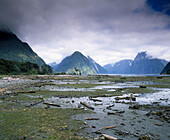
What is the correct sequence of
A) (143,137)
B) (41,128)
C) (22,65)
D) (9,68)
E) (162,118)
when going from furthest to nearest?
(22,65), (9,68), (162,118), (41,128), (143,137)

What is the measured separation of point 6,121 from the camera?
8789 mm

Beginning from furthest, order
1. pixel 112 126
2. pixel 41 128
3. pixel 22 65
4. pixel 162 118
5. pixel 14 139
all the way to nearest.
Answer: pixel 22 65, pixel 162 118, pixel 112 126, pixel 41 128, pixel 14 139

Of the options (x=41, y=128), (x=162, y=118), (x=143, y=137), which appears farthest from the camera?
(x=162, y=118)

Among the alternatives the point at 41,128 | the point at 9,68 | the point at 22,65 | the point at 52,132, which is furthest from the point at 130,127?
the point at 22,65

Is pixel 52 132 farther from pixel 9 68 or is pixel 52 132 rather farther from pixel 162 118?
pixel 9 68

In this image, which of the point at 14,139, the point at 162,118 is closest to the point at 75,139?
the point at 14,139

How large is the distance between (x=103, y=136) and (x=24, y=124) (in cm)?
619

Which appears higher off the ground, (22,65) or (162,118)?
(22,65)

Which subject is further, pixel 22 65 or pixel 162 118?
pixel 22 65

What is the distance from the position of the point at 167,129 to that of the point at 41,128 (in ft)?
31.2

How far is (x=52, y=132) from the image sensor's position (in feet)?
23.5

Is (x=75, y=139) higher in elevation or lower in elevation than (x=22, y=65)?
lower

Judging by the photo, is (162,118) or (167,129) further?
(162,118)

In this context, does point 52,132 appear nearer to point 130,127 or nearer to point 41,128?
point 41,128
